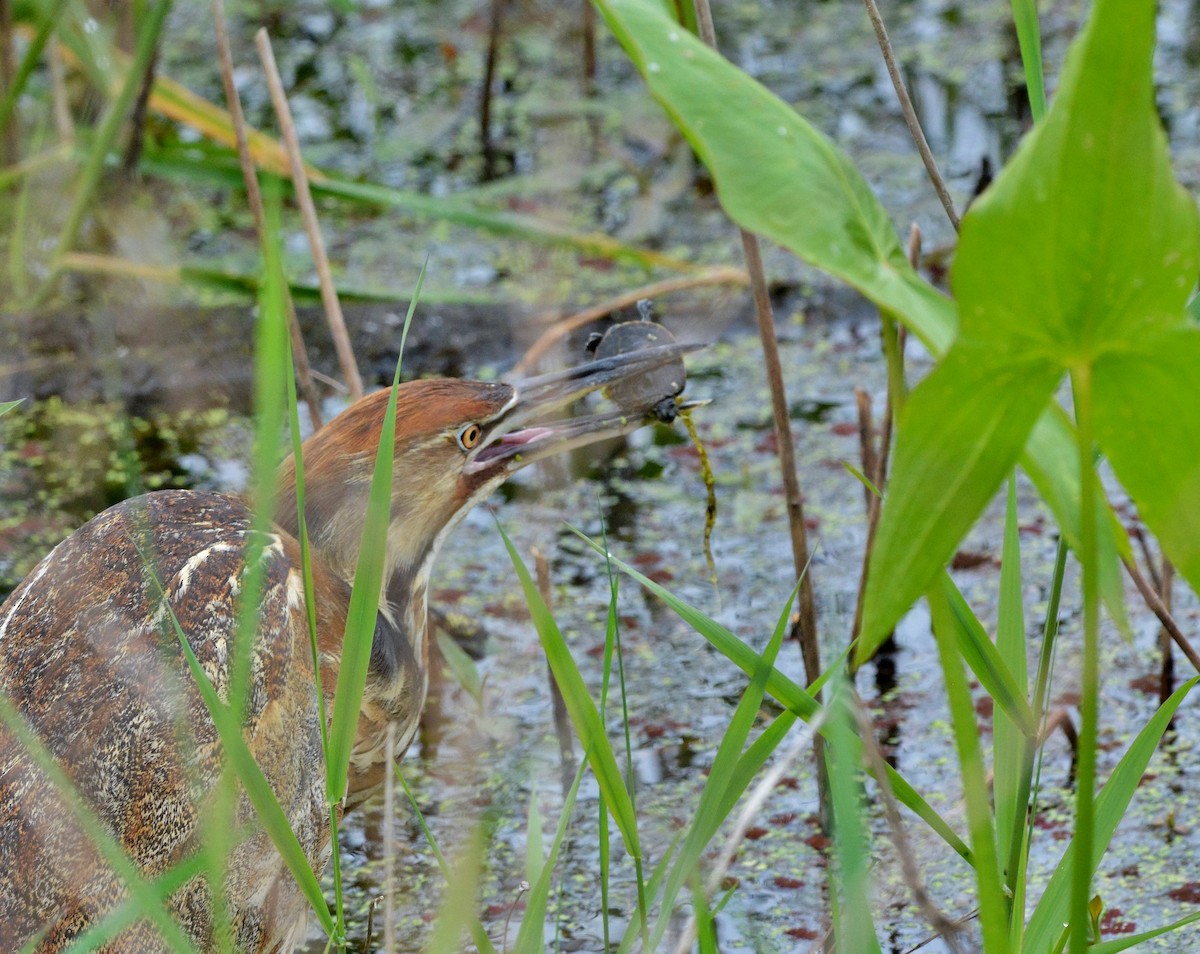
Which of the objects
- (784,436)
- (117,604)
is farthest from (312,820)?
(784,436)

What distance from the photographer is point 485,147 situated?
17.9 ft

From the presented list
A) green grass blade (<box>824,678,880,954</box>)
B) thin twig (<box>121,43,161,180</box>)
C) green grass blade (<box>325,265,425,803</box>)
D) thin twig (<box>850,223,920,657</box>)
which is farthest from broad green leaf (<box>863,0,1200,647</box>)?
thin twig (<box>121,43,161,180</box>)

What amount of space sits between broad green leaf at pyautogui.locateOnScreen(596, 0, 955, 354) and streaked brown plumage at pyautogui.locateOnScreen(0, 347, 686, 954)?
82 cm

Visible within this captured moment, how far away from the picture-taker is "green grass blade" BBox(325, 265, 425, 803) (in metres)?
1.79

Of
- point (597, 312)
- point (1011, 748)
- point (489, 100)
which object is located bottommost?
point (1011, 748)

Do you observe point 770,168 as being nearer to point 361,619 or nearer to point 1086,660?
point 1086,660

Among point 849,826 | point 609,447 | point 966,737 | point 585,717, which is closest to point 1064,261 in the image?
point 966,737

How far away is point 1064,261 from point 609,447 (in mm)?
2929

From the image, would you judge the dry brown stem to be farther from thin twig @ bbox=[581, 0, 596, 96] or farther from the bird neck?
thin twig @ bbox=[581, 0, 596, 96]

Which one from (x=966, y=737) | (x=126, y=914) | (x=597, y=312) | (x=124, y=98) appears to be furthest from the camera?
(x=597, y=312)

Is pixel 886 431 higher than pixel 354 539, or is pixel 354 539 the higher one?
pixel 886 431

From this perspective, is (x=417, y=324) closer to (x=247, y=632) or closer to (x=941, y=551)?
(x=247, y=632)

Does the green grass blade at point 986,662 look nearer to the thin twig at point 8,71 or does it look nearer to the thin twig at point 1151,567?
the thin twig at point 1151,567

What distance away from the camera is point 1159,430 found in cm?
137
